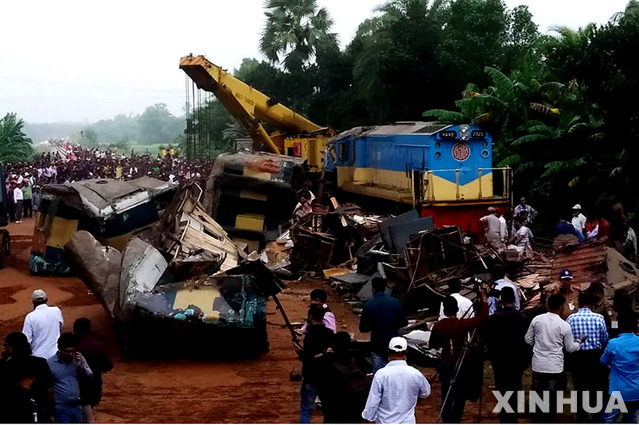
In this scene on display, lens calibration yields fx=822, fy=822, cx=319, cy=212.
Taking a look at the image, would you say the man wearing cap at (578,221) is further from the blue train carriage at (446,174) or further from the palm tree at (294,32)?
the palm tree at (294,32)

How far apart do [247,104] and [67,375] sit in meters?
23.9

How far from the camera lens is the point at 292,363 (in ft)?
38.1

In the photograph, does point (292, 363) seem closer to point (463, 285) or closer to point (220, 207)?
point (463, 285)

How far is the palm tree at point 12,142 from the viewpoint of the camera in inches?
1948

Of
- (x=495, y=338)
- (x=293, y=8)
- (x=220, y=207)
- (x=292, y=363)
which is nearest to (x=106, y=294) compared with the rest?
(x=292, y=363)

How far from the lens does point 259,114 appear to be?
31.9 metres

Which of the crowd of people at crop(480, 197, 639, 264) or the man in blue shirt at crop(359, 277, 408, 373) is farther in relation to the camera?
the crowd of people at crop(480, 197, 639, 264)

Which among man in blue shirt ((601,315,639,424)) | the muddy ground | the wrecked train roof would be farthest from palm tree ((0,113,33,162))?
man in blue shirt ((601,315,639,424))

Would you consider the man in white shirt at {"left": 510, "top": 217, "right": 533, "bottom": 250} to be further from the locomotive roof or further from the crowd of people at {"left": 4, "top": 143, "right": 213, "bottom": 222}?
the crowd of people at {"left": 4, "top": 143, "right": 213, "bottom": 222}

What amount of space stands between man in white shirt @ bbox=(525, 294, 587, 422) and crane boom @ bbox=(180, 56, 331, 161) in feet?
69.8

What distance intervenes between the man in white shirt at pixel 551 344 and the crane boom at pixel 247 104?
69.8ft

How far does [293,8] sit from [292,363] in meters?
37.5

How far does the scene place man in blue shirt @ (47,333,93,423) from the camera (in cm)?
707

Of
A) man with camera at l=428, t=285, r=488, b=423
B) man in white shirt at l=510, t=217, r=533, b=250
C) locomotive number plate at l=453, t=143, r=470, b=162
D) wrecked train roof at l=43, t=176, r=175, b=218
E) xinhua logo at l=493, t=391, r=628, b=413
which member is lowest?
xinhua logo at l=493, t=391, r=628, b=413
